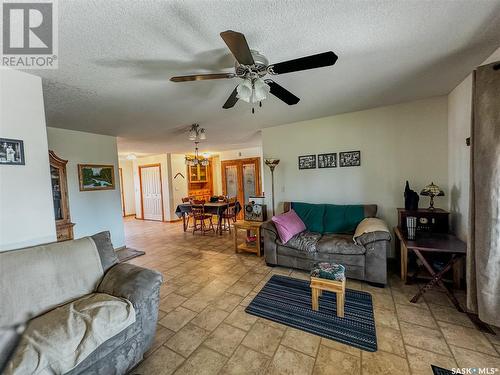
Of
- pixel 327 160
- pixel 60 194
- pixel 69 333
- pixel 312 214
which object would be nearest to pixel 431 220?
pixel 312 214

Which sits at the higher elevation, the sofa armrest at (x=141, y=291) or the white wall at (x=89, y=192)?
the white wall at (x=89, y=192)

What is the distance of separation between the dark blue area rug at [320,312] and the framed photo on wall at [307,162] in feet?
6.60

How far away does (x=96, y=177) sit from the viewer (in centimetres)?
408

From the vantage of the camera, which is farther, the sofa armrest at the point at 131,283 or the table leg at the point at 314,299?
the table leg at the point at 314,299

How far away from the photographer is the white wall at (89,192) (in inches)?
145

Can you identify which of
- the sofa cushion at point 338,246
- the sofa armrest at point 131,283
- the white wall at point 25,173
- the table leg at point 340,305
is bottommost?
the table leg at point 340,305

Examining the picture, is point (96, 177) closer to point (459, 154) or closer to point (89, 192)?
point (89, 192)

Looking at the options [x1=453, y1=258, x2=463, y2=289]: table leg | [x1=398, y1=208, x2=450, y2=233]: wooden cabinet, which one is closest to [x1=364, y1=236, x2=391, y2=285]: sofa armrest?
[x1=398, y1=208, x2=450, y2=233]: wooden cabinet

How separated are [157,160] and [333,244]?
6.45 m

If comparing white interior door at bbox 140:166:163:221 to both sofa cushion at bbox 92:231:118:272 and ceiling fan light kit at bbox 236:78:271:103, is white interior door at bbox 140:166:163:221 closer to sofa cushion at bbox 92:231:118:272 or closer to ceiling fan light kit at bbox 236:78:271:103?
sofa cushion at bbox 92:231:118:272

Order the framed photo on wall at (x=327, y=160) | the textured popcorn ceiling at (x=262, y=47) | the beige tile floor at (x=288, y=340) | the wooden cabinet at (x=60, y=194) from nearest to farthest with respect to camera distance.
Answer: the textured popcorn ceiling at (x=262, y=47)
the beige tile floor at (x=288, y=340)
the wooden cabinet at (x=60, y=194)
the framed photo on wall at (x=327, y=160)

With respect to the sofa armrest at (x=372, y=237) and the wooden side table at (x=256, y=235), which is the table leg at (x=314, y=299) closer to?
the sofa armrest at (x=372, y=237)

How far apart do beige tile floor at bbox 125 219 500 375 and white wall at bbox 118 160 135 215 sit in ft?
22.7

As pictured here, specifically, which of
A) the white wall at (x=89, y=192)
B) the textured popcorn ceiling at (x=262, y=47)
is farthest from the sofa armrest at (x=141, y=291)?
the white wall at (x=89, y=192)
